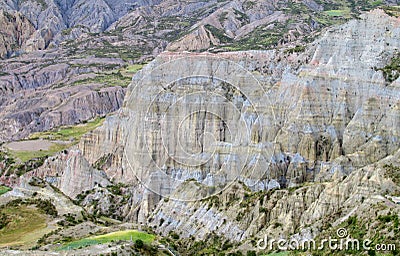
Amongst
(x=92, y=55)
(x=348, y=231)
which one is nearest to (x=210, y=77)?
(x=348, y=231)

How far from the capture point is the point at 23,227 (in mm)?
51469

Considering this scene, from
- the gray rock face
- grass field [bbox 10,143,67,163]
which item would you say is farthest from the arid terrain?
grass field [bbox 10,143,67,163]

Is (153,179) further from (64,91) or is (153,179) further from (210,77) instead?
(64,91)

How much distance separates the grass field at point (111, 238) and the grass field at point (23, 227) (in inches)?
140

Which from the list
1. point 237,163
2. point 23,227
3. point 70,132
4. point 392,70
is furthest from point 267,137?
point 70,132

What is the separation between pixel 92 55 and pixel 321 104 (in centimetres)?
13844

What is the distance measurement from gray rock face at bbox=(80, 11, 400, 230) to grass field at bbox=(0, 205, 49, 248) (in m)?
13.1

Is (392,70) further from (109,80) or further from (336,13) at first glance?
(109,80)

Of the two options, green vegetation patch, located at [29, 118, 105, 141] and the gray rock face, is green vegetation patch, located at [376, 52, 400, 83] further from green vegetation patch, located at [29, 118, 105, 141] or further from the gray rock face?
green vegetation patch, located at [29, 118, 105, 141]

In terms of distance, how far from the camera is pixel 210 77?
254 feet

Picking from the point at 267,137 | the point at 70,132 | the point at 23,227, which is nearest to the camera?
the point at 23,227

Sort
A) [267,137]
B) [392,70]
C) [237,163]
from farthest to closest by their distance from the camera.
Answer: [267,137]
[392,70]
[237,163]

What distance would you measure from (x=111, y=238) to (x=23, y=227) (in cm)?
942

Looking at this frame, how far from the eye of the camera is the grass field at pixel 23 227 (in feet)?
155
